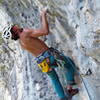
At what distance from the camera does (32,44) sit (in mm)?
5059

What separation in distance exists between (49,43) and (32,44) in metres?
0.78

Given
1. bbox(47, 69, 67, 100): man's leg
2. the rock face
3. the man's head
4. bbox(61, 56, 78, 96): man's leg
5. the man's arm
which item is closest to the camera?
the rock face

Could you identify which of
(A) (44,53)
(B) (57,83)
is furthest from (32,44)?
(B) (57,83)

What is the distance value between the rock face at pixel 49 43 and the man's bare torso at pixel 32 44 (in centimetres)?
35

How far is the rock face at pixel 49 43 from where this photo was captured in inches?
159

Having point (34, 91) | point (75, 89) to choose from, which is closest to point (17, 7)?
point (34, 91)

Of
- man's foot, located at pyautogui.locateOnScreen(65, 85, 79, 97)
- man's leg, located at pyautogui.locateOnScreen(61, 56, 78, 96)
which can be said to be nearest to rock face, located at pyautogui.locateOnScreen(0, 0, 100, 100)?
man's leg, located at pyautogui.locateOnScreen(61, 56, 78, 96)

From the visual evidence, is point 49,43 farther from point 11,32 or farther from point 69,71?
point 11,32

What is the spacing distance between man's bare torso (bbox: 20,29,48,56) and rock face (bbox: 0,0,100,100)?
349 millimetres

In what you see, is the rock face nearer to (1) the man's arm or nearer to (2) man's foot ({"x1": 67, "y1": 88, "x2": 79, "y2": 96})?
(1) the man's arm

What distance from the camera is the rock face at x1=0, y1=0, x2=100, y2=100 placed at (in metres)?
4.04

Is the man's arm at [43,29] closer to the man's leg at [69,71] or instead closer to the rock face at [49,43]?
the rock face at [49,43]

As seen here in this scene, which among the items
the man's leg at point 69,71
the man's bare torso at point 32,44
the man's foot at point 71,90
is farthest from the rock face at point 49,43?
the man's foot at point 71,90

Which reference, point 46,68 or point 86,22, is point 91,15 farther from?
point 46,68
